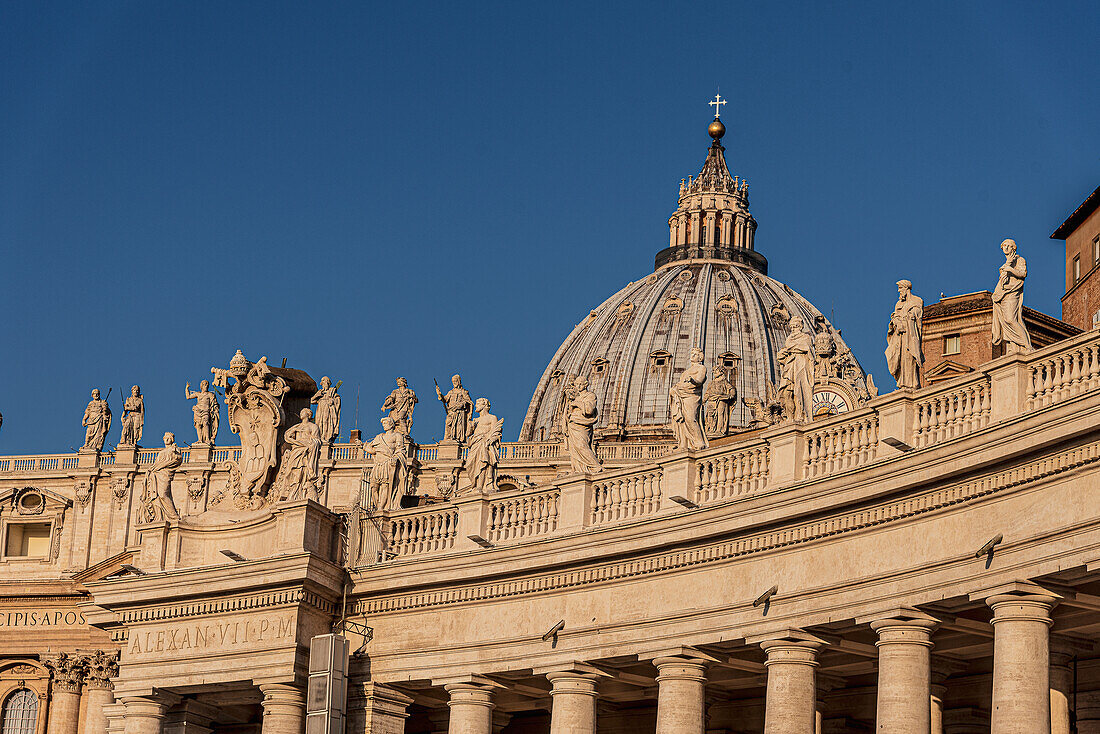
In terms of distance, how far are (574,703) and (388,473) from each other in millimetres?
8233

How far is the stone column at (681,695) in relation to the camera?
4141 cm

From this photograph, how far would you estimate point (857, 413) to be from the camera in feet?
132

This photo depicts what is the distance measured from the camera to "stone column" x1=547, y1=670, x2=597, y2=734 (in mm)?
43219

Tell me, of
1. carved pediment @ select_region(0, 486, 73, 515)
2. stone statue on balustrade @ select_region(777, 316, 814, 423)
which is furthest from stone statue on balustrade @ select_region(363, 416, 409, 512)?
carved pediment @ select_region(0, 486, 73, 515)

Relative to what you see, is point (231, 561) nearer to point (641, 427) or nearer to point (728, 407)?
point (728, 407)

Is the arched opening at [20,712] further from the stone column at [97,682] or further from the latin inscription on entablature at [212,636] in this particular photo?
the latin inscription on entablature at [212,636]

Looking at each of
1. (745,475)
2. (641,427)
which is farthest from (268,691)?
(641,427)

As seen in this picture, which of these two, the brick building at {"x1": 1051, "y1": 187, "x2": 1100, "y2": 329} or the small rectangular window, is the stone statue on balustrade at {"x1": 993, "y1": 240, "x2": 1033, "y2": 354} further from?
the small rectangular window

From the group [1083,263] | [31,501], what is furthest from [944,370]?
[31,501]

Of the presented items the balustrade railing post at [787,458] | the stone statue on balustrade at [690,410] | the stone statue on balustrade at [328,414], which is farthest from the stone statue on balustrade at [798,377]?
the stone statue on balustrade at [328,414]

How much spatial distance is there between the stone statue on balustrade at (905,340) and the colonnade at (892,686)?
5.09 metres

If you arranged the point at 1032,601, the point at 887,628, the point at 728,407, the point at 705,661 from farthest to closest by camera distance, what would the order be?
the point at 728,407 < the point at 705,661 < the point at 887,628 < the point at 1032,601

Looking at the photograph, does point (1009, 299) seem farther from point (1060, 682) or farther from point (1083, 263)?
point (1083, 263)

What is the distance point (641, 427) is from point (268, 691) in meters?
141
